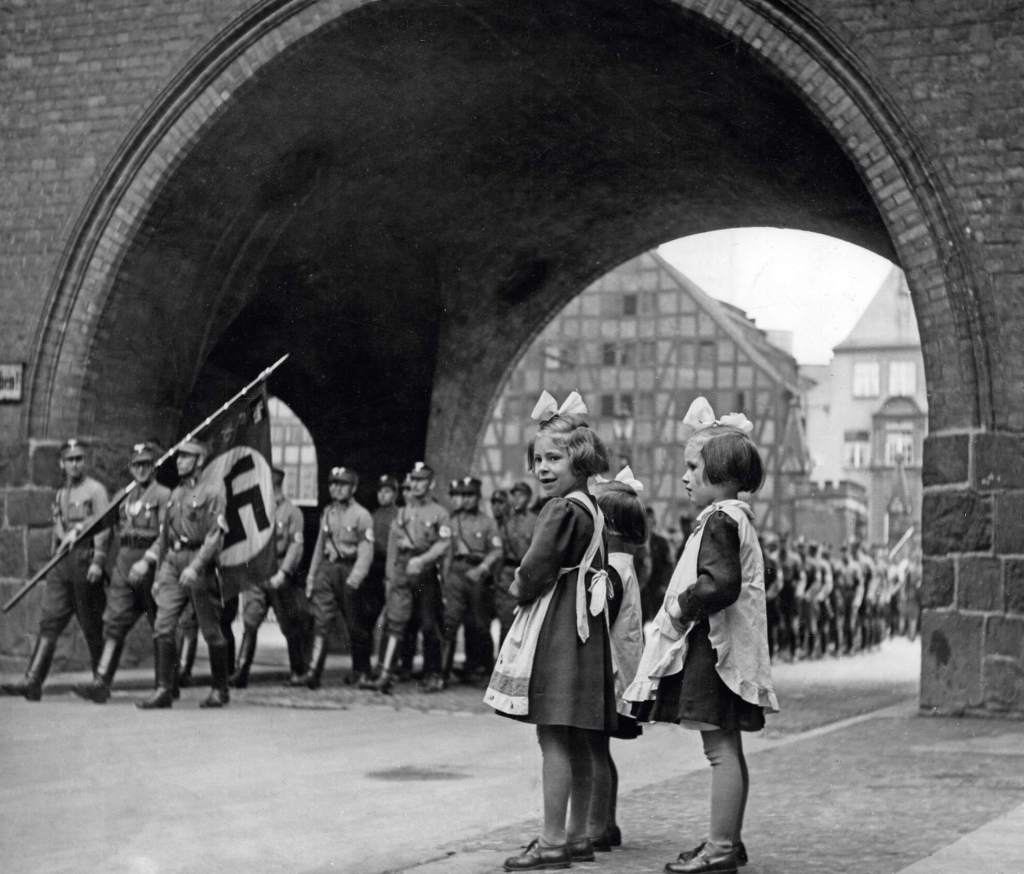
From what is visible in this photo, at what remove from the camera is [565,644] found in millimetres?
5527

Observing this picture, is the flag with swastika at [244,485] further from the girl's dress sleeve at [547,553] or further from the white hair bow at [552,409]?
the girl's dress sleeve at [547,553]

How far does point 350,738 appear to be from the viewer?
9.48m

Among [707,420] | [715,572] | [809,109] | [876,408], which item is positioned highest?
[876,408]

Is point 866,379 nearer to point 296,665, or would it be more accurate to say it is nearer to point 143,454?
point 296,665

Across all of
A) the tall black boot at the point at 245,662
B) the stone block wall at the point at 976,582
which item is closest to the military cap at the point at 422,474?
the tall black boot at the point at 245,662

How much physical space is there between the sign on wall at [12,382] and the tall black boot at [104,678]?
10.2 ft

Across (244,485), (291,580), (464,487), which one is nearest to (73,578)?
(244,485)

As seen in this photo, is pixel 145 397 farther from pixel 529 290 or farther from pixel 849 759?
pixel 849 759

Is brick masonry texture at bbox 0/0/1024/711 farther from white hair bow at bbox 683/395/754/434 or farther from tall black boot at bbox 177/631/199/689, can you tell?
white hair bow at bbox 683/395/754/434

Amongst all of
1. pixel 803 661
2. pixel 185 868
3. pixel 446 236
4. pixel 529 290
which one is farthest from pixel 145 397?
pixel 803 661

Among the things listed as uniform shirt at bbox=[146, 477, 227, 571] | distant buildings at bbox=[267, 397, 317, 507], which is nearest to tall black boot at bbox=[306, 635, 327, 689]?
uniform shirt at bbox=[146, 477, 227, 571]

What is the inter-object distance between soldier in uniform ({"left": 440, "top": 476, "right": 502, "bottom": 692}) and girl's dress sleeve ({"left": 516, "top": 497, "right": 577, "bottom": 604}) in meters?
8.57

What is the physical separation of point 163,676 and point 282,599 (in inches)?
116

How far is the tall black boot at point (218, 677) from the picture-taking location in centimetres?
1120
